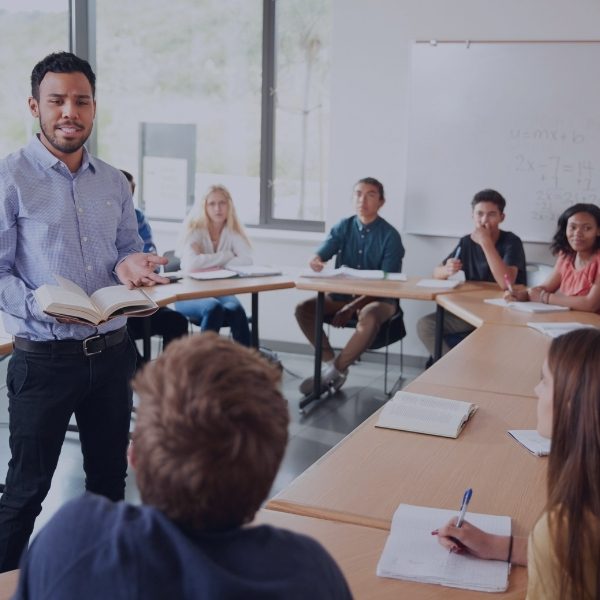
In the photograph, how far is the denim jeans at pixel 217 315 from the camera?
198 inches

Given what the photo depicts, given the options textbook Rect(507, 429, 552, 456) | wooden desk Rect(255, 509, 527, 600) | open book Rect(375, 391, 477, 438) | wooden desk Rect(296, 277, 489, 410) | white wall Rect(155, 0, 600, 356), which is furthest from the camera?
white wall Rect(155, 0, 600, 356)

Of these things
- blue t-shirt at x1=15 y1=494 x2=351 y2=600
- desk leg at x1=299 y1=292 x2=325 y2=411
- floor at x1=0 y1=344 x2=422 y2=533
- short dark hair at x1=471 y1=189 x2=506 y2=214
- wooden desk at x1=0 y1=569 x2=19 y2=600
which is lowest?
floor at x1=0 y1=344 x2=422 y2=533

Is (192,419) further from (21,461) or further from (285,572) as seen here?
(21,461)

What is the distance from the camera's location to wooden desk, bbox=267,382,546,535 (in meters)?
Result: 1.80

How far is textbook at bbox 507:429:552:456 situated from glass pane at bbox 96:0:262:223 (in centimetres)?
418

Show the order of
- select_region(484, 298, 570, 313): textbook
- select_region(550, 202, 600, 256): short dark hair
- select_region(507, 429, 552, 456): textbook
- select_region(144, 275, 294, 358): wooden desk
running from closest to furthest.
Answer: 1. select_region(507, 429, 552, 456): textbook
2. select_region(484, 298, 570, 313): textbook
3. select_region(144, 275, 294, 358): wooden desk
4. select_region(550, 202, 600, 256): short dark hair

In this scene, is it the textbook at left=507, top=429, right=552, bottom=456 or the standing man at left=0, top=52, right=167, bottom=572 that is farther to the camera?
the standing man at left=0, top=52, right=167, bottom=572

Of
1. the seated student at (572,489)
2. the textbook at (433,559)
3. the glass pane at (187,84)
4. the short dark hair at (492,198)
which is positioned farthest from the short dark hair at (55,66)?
the glass pane at (187,84)

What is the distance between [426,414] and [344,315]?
9.03 ft

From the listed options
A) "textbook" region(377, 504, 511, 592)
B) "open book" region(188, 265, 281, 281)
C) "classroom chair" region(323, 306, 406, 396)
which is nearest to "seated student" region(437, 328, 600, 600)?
"textbook" region(377, 504, 511, 592)

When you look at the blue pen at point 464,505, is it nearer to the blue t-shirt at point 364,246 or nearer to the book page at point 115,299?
the book page at point 115,299

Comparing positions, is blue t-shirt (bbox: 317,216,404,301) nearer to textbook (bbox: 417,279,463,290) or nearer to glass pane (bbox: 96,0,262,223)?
textbook (bbox: 417,279,463,290)

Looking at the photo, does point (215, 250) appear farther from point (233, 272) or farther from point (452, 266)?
point (452, 266)

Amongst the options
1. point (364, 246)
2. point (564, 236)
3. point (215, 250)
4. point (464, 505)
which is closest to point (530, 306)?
point (564, 236)
